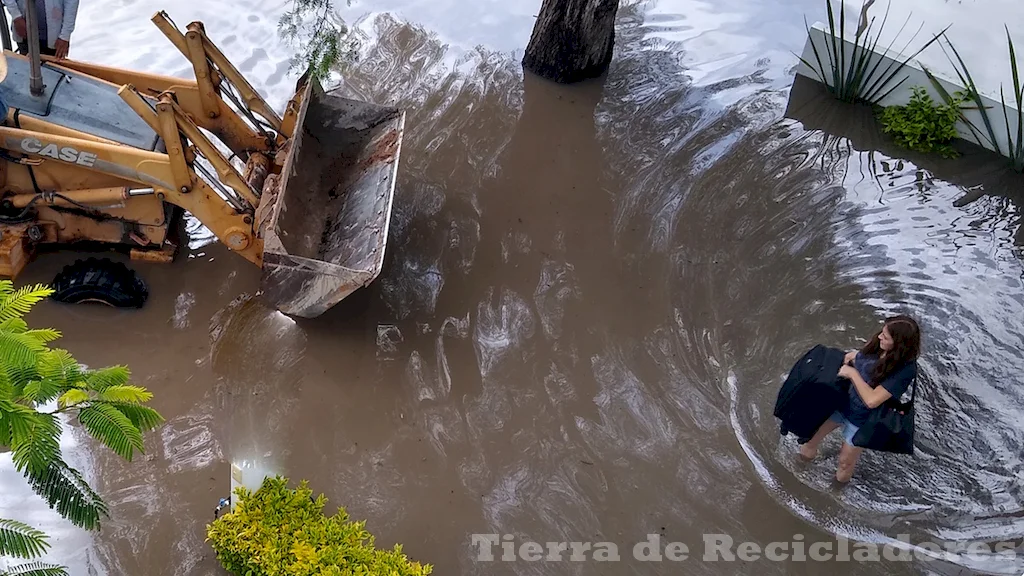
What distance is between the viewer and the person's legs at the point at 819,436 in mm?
4738

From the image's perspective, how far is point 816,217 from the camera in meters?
6.71

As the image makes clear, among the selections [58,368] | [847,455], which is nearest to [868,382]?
[847,455]

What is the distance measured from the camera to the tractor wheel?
5.30 metres

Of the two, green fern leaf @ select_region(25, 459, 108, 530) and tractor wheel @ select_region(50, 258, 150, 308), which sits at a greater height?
tractor wheel @ select_region(50, 258, 150, 308)

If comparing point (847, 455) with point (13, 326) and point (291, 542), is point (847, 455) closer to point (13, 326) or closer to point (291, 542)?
point (291, 542)

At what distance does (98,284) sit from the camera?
17.4ft

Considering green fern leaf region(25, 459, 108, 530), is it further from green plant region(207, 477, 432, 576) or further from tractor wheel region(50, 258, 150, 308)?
tractor wheel region(50, 258, 150, 308)

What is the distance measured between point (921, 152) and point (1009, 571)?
161 inches

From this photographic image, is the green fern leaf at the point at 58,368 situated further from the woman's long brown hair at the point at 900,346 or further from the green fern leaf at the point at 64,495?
the woman's long brown hair at the point at 900,346

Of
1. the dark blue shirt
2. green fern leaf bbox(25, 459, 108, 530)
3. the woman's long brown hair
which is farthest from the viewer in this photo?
the dark blue shirt

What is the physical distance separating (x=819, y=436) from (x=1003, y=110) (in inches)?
167

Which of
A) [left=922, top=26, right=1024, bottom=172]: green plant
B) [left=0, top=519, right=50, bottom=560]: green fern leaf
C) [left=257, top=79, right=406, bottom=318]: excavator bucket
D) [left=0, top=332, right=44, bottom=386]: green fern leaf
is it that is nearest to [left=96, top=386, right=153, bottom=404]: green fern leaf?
[left=0, top=332, right=44, bottom=386]: green fern leaf

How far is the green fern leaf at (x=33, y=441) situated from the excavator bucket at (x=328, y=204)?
7.15 ft

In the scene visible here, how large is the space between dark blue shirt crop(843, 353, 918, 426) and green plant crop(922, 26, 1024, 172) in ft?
13.3
